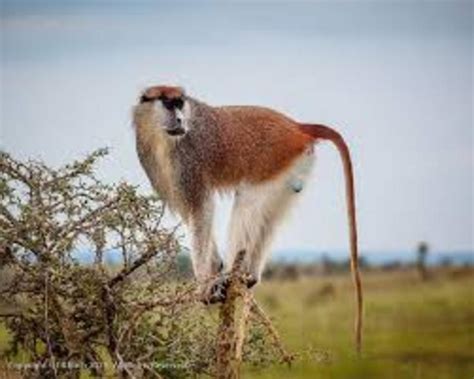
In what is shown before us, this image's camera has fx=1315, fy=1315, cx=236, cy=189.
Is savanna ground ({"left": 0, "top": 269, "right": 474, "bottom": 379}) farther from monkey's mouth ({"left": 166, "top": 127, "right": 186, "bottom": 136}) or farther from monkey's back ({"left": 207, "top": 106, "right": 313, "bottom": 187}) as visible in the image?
monkey's mouth ({"left": 166, "top": 127, "right": 186, "bottom": 136})

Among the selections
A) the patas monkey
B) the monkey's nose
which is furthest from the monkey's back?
the monkey's nose

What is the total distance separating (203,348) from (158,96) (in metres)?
0.86

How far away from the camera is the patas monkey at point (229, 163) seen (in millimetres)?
4418

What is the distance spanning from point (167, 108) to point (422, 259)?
1351 millimetres

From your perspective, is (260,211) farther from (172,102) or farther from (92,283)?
(92,283)

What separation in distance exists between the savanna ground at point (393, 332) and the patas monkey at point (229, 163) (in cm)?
27

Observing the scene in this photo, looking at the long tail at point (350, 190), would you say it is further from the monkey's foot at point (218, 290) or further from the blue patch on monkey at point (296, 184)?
the monkey's foot at point (218, 290)

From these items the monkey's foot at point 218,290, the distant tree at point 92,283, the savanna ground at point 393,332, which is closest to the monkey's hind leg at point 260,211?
the monkey's foot at point 218,290

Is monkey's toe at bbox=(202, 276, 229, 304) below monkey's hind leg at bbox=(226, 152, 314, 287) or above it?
below

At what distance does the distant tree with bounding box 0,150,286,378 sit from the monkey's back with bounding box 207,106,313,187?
0.49m

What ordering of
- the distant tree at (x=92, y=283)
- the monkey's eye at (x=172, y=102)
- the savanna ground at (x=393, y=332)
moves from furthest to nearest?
the savanna ground at (x=393, y=332), the monkey's eye at (x=172, y=102), the distant tree at (x=92, y=283)

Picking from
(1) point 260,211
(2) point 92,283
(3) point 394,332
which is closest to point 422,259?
(3) point 394,332

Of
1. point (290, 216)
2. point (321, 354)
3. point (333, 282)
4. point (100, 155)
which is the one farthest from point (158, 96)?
point (333, 282)

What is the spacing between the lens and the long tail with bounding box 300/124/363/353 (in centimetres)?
426
